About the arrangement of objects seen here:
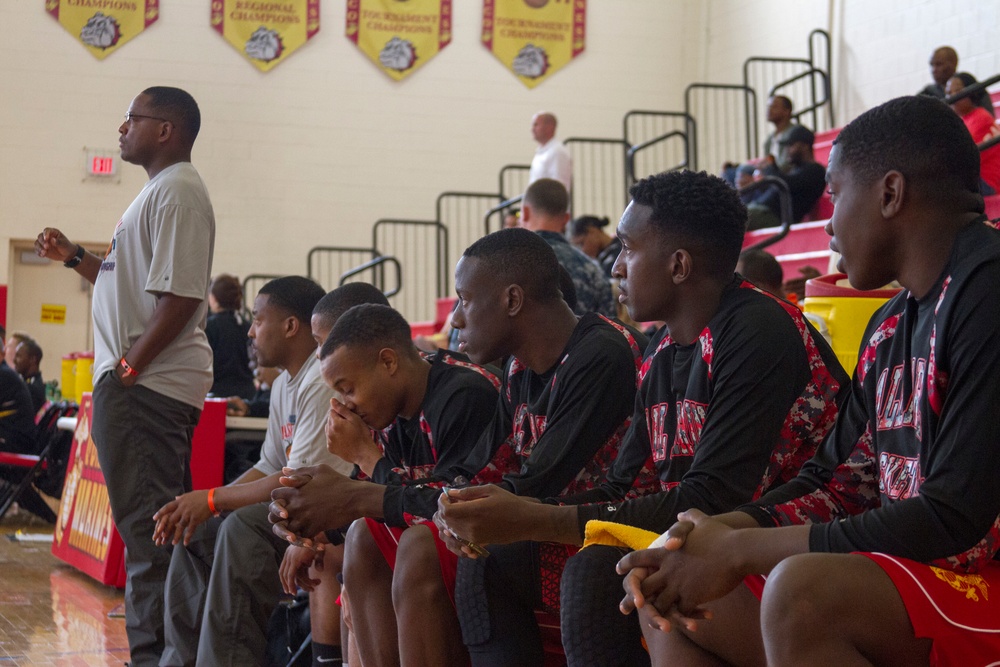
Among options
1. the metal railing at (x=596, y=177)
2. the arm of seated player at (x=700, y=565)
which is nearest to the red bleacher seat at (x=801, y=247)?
the metal railing at (x=596, y=177)

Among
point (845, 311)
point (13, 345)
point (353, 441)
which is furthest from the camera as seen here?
point (13, 345)

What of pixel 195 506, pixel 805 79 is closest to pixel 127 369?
pixel 195 506

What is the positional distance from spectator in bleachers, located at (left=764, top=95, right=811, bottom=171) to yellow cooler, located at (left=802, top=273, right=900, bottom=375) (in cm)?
529

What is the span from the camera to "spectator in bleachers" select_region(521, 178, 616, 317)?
431 centimetres

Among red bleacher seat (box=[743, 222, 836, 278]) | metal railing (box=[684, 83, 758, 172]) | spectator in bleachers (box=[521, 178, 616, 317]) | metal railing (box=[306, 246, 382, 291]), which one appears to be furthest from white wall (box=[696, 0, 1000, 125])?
spectator in bleachers (box=[521, 178, 616, 317])

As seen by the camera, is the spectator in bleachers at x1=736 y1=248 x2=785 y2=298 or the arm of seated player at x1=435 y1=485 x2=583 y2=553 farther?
the spectator in bleachers at x1=736 y1=248 x2=785 y2=298

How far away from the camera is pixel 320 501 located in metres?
2.30

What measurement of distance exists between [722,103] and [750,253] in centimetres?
755

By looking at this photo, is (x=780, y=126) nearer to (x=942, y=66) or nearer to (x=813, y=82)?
(x=813, y=82)

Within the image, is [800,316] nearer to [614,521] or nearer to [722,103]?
[614,521]

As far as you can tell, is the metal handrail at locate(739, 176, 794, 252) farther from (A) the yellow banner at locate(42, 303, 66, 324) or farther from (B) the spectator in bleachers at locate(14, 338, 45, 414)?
(A) the yellow banner at locate(42, 303, 66, 324)

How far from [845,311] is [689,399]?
1446mm

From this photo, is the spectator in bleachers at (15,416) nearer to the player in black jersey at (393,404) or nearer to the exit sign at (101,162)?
the exit sign at (101,162)

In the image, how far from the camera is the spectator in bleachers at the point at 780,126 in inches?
333
